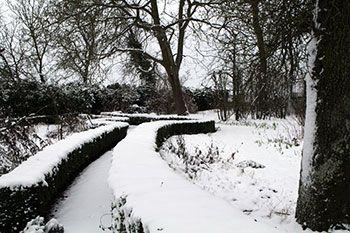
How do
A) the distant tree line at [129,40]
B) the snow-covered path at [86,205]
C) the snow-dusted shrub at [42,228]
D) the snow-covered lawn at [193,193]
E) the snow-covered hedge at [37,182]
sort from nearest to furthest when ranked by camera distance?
the snow-covered lawn at [193,193] < the snow-dusted shrub at [42,228] < the snow-covered hedge at [37,182] < the snow-covered path at [86,205] < the distant tree line at [129,40]

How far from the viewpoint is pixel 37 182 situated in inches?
114

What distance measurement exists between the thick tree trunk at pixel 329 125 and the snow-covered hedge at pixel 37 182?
3.20 metres

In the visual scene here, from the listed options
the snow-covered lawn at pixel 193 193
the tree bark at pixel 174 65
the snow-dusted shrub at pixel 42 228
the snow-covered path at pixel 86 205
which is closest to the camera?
the snow-covered lawn at pixel 193 193

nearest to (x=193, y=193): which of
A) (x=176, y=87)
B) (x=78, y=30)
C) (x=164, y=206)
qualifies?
(x=164, y=206)

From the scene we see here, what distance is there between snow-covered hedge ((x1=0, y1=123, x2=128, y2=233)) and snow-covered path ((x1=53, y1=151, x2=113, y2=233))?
212 millimetres

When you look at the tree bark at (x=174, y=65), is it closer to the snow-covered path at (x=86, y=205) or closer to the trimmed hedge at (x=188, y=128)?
the trimmed hedge at (x=188, y=128)

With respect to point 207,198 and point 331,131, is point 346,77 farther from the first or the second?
point 207,198

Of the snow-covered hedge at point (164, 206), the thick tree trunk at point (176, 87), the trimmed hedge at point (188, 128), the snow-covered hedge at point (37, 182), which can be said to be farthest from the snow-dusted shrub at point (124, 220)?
the thick tree trunk at point (176, 87)

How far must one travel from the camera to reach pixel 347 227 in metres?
2.24

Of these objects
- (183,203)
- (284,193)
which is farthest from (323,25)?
(284,193)

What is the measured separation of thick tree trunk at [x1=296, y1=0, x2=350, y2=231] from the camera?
6.81 ft

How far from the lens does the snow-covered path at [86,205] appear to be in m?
2.87

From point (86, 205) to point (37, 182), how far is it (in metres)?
0.85

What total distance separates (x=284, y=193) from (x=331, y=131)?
1774 mm
